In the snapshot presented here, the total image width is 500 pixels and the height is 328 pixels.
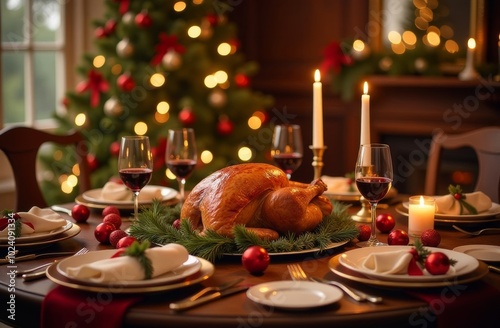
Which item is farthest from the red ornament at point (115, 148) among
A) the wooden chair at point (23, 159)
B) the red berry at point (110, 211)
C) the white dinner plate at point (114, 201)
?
the red berry at point (110, 211)

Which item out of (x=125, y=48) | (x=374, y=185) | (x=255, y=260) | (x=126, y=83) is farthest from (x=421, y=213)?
(x=125, y=48)

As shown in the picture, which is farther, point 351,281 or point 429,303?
point 351,281

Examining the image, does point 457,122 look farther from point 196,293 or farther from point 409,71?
point 196,293

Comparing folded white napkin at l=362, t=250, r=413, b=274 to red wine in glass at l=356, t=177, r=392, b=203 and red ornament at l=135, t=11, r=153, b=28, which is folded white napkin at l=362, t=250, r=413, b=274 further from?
red ornament at l=135, t=11, r=153, b=28

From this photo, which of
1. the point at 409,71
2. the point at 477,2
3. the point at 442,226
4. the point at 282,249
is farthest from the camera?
the point at 409,71

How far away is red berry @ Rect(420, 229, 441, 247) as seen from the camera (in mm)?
1695

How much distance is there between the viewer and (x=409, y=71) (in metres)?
4.49

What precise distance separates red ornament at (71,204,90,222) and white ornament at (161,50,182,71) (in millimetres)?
1890

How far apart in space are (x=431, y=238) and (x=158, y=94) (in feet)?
8.03

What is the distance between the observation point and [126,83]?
12.3 ft

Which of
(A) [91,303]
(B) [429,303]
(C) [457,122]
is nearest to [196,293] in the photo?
(A) [91,303]

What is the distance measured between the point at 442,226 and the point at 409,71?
8.72ft

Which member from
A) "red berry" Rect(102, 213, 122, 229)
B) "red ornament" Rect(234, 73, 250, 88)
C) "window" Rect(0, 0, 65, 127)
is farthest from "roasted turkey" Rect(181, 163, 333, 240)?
"window" Rect(0, 0, 65, 127)

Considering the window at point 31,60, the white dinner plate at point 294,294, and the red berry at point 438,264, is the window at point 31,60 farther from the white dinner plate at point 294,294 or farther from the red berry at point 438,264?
the red berry at point 438,264
